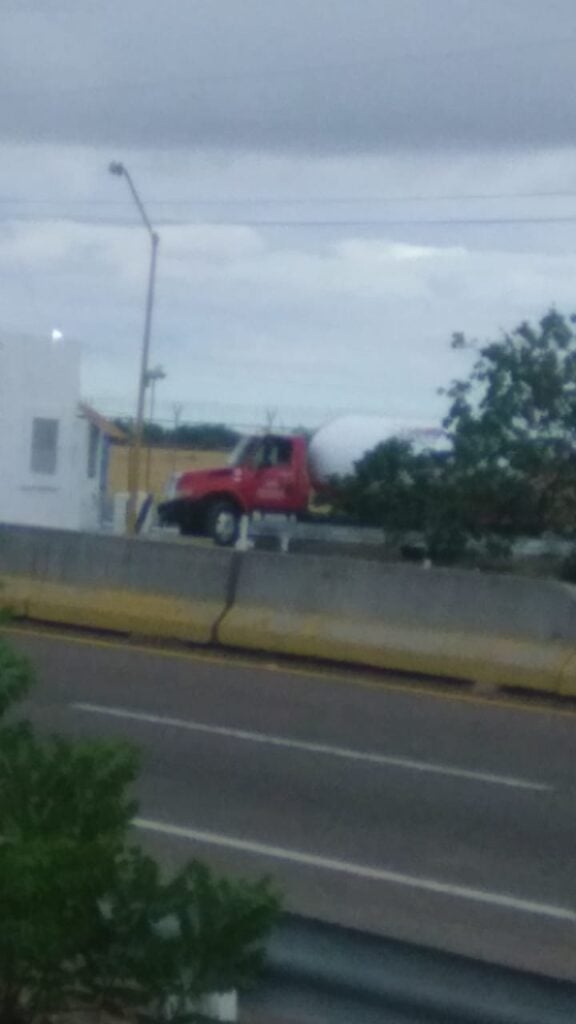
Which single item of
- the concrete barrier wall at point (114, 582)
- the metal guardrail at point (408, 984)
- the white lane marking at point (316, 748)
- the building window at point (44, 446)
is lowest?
the white lane marking at point (316, 748)

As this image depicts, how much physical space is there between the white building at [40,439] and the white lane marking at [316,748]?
1137 inches

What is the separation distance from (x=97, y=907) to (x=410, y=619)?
12403 mm

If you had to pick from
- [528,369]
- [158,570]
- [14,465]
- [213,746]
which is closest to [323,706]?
[213,746]

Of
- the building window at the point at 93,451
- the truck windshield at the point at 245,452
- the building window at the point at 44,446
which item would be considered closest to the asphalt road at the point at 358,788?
the truck windshield at the point at 245,452

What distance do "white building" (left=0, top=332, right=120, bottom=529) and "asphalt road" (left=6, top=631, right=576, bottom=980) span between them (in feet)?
84.6

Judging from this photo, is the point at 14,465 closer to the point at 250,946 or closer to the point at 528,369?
the point at 528,369

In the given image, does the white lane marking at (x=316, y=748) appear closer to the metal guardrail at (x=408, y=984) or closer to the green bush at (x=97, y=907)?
the green bush at (x=97, y=907)

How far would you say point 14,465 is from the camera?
143 ft

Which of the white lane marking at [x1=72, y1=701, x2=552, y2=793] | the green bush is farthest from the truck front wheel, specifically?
the green bush

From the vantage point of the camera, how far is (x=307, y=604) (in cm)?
1808

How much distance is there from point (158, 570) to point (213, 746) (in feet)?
21.0

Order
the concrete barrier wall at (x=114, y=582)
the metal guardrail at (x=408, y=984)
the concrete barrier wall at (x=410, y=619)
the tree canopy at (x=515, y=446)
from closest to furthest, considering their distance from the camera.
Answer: the metal guardrail at (x=408, y=984) < the concrete barrier wall at (x=410, y=619) < the concrete barrier wall at (x=114, y=582) < the tree canopy at (x=515, y=446)

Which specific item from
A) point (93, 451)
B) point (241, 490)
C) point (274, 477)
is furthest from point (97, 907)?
point (93, 451)

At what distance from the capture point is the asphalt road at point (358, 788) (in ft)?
28.7
